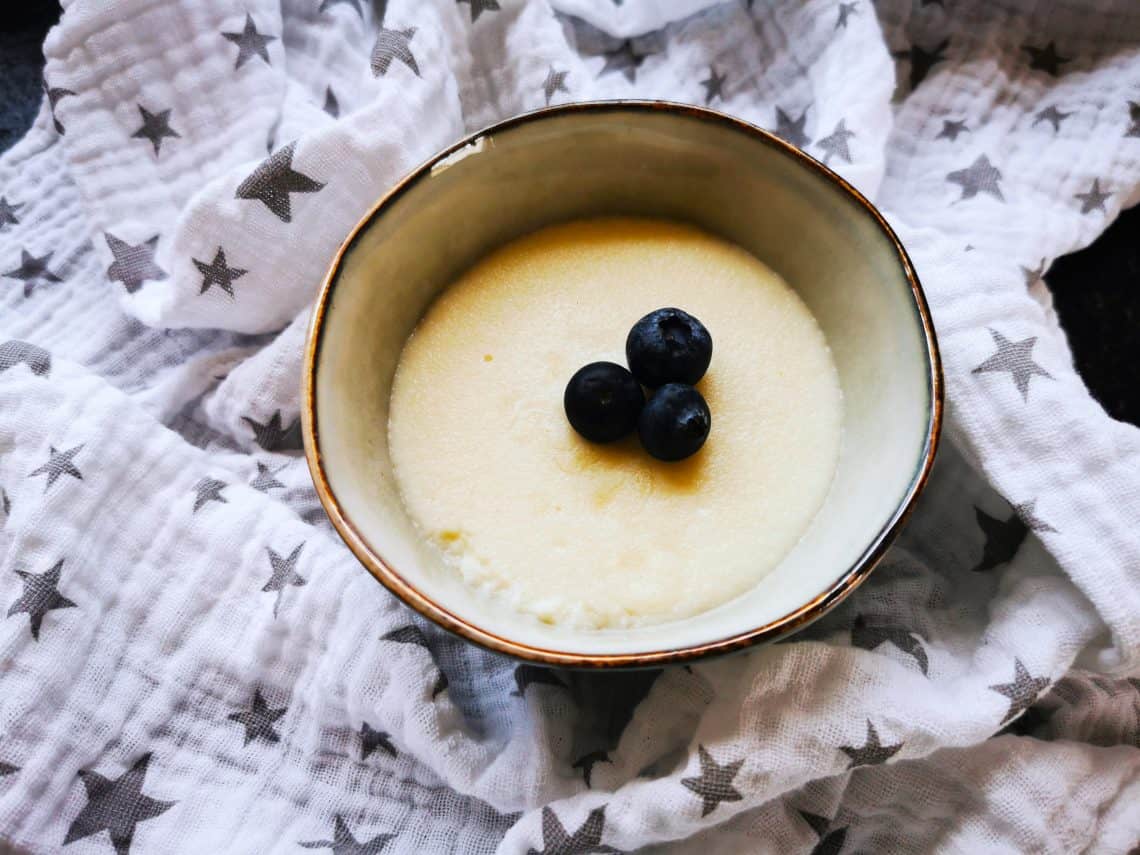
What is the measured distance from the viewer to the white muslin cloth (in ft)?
2.38

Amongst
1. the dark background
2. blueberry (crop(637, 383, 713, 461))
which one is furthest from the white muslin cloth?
blueberry (crop(637, 383, 713, 461))

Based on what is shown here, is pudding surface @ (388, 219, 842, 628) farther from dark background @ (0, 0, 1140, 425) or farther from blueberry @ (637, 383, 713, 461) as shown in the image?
dark background @ (0, 0, 1140, 425)

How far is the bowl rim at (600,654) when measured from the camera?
0.60 metres

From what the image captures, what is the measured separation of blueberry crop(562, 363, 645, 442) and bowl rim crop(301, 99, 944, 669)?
174 mm

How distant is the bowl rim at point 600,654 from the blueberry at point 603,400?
17 cm

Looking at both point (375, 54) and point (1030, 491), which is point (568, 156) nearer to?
point (375, 54)

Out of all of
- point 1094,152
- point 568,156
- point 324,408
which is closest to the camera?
point 324,408

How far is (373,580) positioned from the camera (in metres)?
0.80

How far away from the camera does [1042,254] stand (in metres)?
0.88

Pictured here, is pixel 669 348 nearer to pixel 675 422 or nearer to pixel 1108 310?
pixel 675 422

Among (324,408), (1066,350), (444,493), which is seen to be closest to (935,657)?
(1066,350)

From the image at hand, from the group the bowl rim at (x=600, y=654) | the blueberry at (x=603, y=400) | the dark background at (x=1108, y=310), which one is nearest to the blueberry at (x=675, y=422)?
the blueberry at (x=603, y=400)

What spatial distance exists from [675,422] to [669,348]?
0.06 meters

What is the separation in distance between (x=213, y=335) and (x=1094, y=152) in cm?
88
